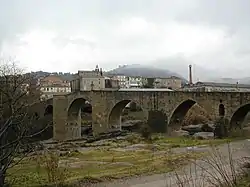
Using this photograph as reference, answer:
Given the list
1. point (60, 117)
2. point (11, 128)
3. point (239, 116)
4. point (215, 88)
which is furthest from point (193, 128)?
point (215, 88)

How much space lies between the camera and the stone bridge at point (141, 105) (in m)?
34.7

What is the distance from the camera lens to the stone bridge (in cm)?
3469

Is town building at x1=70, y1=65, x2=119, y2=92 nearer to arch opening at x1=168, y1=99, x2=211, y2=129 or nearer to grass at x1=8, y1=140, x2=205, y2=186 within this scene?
arch opening at x1=168, y1=99, x2=211, y2=129

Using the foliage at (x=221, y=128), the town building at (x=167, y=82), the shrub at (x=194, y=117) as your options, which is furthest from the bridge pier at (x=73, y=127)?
the town building at (x=167, y=82)

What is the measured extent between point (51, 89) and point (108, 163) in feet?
283

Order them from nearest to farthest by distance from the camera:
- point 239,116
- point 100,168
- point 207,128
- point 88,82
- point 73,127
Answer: point 100,168
point 239,116
point 207,128
point 73,127
point 88,82

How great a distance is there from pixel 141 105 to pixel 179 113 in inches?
202

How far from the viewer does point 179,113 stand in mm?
40812

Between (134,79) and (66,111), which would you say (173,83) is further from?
A: (66,111)

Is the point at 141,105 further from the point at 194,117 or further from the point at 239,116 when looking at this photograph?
the point at 239,116

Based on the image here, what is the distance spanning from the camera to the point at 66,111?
58875 mm

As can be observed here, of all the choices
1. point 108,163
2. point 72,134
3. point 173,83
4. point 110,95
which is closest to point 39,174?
point 108,163

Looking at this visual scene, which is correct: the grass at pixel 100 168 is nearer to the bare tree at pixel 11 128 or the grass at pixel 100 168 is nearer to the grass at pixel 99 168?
the grass at pixel 99 168

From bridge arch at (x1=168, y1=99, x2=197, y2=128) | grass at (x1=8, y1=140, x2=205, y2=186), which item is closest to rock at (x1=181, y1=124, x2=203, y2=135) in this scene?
bridge arch at (x1=168, y1=99, x2=197, y2=128)
